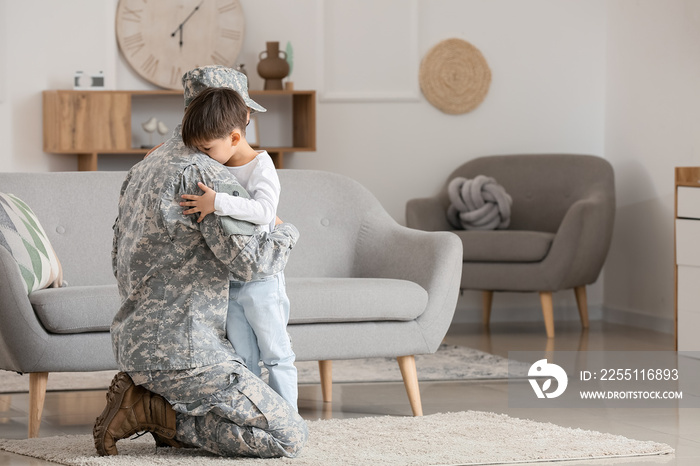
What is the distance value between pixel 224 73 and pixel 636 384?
2.26 metres

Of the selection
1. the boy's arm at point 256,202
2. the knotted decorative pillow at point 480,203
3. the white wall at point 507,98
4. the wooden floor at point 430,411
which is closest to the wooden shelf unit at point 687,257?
the white wall at point 507,98

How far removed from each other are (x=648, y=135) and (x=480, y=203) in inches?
42.8

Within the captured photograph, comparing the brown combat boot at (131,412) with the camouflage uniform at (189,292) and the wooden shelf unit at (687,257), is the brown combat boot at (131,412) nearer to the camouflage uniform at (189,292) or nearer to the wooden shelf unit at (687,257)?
the camouflage uniform at (189,292)

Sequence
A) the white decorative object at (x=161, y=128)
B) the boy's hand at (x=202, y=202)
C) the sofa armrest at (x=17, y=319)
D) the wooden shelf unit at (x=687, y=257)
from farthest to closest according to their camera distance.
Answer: the white decorative object at (x=161, y=128), the wooden shelf unit at (x=687, y=257), the sofa armrest at (x=17, y=319), the boy's hand at (x=202, y=202)

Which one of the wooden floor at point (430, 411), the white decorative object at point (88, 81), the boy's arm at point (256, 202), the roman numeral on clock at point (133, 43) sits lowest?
the wooden floor at point (430, 411)

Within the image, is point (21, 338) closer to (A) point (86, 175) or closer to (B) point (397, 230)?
(A) point (86, 175)

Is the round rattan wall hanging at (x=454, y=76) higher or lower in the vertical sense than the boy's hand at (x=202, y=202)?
higher

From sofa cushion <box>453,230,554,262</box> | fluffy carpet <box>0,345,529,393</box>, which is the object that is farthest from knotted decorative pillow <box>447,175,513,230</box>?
fluffy carpet <box>0,345,529,393</box>

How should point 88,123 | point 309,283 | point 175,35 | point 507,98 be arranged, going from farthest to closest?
1. point 507,98
2. point 175,35
3. point 88,123
4. point 309,283

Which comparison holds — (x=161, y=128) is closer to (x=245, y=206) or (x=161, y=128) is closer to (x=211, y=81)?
(x=211, y=81)

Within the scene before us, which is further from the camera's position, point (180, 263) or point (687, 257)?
point (687, 257)

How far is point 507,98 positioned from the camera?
6.20 m

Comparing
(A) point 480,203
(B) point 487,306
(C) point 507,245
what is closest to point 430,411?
(C) point 507,245

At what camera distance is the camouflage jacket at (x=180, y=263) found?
2.46 meters
